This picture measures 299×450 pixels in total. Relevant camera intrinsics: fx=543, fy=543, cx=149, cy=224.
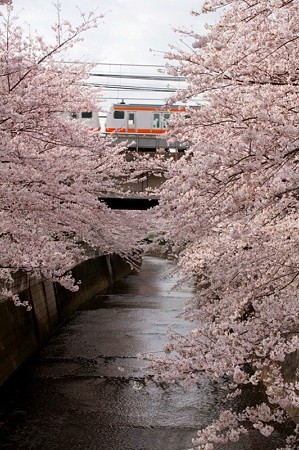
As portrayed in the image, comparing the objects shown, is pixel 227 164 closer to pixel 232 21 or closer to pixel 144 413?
pixel 232 21

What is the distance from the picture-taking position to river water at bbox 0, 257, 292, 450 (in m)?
9.53

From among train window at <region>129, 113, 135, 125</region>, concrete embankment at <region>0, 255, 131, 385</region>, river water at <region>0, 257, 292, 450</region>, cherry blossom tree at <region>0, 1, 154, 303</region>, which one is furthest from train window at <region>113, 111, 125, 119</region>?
cherry blossom tree at <region>0, 1, 154, 303</region>

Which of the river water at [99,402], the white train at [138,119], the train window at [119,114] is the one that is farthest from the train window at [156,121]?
the river water at [99,402]

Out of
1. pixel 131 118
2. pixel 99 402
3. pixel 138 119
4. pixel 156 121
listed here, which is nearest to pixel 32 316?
pixel 99 402

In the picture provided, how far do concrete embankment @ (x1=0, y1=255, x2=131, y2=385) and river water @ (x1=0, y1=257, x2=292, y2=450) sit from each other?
0.39 metres

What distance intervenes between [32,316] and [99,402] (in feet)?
18.2

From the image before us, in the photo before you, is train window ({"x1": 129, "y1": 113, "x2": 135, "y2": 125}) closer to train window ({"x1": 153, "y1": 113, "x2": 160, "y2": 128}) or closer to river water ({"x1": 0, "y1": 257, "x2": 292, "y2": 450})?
train window ({"x1": 153, "y1": 113, "x2": 160, "y2": 128})

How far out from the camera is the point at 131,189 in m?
20.9

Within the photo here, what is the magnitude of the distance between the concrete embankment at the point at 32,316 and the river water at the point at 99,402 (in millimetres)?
386

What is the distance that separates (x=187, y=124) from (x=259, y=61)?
1.29 m

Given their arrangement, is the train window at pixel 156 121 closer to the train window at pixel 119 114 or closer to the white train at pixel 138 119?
the white train at pixel 138 119

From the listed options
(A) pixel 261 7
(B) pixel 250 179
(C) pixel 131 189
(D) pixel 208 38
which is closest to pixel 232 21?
(D) pixel 208 38

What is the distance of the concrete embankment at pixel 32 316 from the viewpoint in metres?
13.5

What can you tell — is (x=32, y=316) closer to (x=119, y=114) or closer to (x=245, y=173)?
(x=245, y=173)
